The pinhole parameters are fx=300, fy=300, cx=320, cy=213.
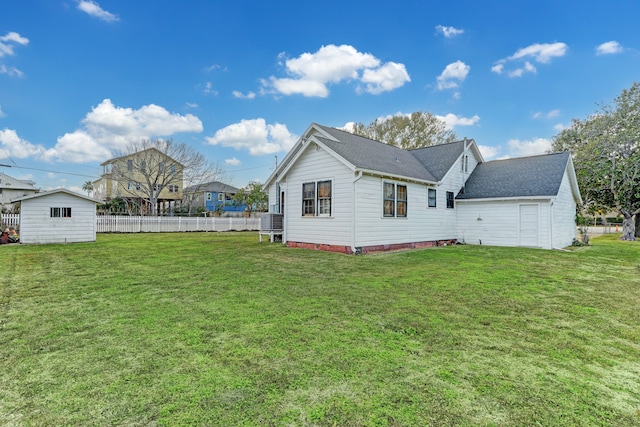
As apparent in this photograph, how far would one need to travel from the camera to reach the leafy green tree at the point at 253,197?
32281 mm

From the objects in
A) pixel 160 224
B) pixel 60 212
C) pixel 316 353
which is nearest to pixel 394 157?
pixel 316 353

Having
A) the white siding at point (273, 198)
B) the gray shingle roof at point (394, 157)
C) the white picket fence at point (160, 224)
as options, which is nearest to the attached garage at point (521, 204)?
the gray shingle roof at point (394, 157)

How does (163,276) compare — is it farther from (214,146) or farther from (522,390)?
(214,146)

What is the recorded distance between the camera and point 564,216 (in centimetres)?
1412

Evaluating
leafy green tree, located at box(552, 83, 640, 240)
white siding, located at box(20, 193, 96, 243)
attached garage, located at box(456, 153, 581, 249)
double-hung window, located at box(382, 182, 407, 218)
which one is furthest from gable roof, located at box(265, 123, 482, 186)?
white siding, located at box(20, 193, 96, 243)

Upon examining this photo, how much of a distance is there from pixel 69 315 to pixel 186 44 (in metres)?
15.4

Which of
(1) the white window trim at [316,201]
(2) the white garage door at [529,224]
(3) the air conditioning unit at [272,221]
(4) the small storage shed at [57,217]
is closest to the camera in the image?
(1) the white window trim at [316,201]

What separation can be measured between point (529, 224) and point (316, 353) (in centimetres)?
1331

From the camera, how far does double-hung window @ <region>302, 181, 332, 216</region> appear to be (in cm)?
1098

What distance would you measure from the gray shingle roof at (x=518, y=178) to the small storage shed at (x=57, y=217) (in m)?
17.7

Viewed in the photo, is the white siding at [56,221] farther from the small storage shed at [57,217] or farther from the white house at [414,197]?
the white house at [414,197]

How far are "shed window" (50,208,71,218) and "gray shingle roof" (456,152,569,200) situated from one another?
18.2 metres

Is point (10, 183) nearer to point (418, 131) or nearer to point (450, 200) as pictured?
point (450, 200)

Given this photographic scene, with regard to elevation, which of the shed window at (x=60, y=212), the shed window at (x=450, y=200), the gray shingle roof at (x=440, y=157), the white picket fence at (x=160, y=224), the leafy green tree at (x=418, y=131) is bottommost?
the white picket fence at (x=160, y=224)
